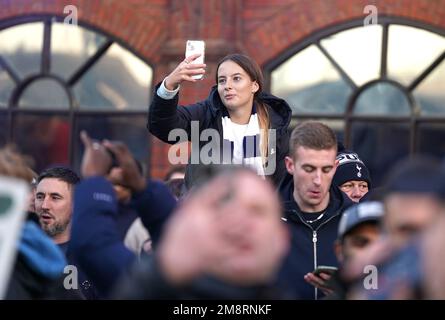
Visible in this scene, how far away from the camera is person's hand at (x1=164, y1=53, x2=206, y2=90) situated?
566 centimetres

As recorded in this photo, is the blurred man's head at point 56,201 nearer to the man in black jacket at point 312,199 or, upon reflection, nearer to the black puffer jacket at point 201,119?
the black puffer jacket at point 201,119

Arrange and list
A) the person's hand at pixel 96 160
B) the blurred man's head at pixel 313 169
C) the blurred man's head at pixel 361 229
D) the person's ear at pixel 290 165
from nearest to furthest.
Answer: the person's hand at pixel 96 160
the blurred man's head at pixel 361 229
the blurred man's head at pixel 313 169
the person's ear at pixel 290 165

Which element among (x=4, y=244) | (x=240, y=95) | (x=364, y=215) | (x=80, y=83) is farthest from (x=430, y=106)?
(x=4, y=244)

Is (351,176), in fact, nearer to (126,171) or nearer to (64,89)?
(126,171)

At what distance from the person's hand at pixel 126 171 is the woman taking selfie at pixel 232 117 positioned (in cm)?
155

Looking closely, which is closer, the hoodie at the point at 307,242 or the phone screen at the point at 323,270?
the phone screen at the point at 323,270

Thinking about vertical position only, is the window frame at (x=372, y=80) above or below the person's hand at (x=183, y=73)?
above

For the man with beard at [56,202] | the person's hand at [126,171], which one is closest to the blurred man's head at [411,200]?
the person's hand at [126,171]

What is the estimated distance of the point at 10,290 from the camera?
3.98 meters

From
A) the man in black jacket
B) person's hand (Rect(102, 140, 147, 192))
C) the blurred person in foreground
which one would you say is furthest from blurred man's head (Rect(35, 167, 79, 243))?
the blurred person in foreground

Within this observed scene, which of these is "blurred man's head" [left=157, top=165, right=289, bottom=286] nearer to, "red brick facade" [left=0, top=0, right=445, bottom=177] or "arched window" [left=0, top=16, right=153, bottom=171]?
"red brick facade" [left=0, top=0, right=445, bottom=177]

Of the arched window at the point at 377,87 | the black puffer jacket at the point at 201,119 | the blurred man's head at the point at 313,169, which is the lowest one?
the blurred man's head at the point at 313,169

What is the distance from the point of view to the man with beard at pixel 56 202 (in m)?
5.99

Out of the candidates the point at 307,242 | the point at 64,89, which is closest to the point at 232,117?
the point at 307,242
